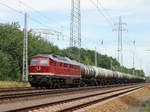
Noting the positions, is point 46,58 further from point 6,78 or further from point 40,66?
point 6,78

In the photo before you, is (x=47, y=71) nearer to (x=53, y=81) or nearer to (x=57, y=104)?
(x=53, y=81)

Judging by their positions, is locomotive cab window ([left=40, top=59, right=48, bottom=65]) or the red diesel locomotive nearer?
the red diesel locomotive

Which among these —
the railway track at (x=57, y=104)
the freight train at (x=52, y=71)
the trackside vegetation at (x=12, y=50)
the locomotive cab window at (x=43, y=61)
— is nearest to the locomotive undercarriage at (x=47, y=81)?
the freight train at (x=52, y=71)

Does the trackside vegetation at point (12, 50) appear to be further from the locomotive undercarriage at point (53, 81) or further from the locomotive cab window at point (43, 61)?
the locomotive cab window at point (43, 61)

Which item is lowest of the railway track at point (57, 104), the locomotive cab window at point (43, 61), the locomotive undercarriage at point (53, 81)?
the railway track at point (57, 104)

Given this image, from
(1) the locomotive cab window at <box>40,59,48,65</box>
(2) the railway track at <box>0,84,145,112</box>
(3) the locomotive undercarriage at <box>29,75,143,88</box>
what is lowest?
(2) the railway track at <box>0,84,145,112</box>

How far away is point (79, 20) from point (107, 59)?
114931 mm

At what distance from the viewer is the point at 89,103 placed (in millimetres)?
21078

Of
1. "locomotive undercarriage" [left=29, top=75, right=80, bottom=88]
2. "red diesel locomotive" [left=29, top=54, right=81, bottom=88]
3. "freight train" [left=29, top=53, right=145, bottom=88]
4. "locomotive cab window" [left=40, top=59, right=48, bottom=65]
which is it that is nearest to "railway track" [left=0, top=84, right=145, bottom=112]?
"locomotive undercarriage" [left=29, top=75, right=80, bottom=88]

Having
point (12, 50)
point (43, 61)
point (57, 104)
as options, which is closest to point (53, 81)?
point (43, 61)

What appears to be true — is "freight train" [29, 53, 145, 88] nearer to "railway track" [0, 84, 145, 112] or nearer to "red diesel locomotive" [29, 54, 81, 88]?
"red diesel locomotive" [29, 54, 81, 88]

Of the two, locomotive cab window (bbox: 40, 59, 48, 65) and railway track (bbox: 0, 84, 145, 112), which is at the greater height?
locomotive cab window (bbox: 40, 59, 48, 65)

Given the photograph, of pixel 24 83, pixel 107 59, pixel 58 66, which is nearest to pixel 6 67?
pixel 24 83

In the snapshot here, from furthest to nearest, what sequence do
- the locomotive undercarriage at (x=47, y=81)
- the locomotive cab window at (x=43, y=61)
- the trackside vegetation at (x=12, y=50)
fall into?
the trackside vegetation at (x=12, y=50) < the locomotive cab window at (x=43, y=61) < the locomotive undercarriage at (x=47, y=81)
